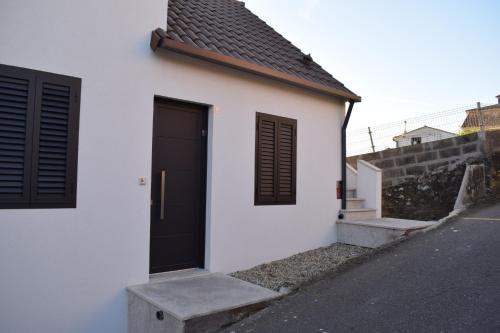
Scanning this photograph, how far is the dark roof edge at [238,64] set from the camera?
455 cm

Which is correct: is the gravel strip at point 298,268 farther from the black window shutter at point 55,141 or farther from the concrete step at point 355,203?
the black window shutter at point 55,141

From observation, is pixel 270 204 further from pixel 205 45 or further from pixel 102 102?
pixel 102 102

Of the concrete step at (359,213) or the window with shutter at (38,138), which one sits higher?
the window with shutter at (38,138)

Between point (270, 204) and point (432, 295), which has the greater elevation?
point (270, 204)

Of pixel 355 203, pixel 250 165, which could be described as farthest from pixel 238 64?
pixel 355 203

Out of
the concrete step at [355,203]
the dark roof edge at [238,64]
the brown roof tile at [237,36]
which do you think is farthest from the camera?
the concrete step at [355,203]

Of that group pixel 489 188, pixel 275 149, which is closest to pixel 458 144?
pixel 489 188

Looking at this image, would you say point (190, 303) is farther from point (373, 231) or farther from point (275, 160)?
point (373, 231)

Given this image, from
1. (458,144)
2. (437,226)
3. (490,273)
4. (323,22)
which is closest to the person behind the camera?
(490,273)

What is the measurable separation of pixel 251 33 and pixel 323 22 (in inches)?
68.2

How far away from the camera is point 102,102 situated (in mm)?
4297

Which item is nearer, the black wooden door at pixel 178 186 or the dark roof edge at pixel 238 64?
the dark roof edge at pixel 238 64

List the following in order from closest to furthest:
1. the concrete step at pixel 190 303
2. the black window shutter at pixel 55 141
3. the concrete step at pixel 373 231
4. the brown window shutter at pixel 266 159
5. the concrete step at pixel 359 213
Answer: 1. the concrete step at pixel 190 303
2. the black window shutter at pixel 55 141
3. the brown window shutter at pixel 266 159
4. the concrete step at pixel 373 231
5. the concrete step at pixel 359 213

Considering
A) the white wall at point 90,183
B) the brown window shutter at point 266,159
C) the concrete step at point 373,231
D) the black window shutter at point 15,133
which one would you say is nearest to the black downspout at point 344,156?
the concrete step at point 373,231
